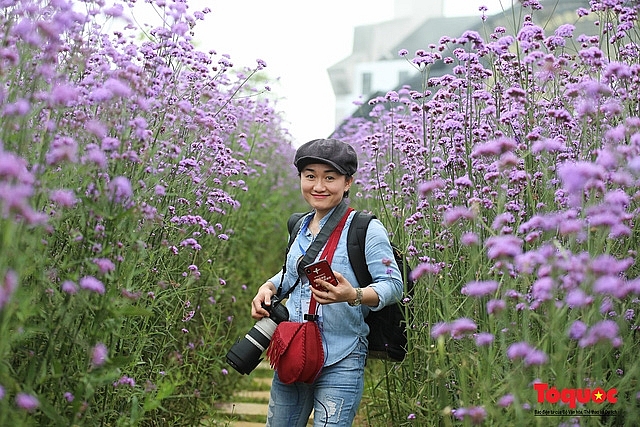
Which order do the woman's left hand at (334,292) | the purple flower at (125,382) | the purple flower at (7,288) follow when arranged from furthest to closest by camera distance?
the woman's left hand at (334,292) < the purple flower at (125,382) < the purple flower at (7,288)

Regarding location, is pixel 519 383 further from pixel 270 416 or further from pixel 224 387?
pixel 224 387

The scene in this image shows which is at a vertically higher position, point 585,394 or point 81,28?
point 81,28

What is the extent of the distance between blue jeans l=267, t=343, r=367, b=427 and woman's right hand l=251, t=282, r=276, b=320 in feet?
0.85

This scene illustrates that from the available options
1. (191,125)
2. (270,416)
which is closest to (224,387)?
(270,416)

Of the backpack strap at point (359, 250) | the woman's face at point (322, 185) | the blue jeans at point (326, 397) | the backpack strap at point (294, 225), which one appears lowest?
the blue jeans at point (326, 397)

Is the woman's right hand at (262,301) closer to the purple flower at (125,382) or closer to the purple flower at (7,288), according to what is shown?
the purple flower at (125,382)

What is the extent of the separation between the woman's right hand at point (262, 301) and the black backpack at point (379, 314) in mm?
372

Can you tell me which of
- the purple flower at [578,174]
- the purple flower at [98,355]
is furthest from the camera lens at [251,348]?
the purple flower at [578,174]

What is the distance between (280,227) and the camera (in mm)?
7586

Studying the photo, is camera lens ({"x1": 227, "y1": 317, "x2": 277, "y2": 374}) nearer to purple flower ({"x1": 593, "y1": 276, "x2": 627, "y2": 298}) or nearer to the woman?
the woman

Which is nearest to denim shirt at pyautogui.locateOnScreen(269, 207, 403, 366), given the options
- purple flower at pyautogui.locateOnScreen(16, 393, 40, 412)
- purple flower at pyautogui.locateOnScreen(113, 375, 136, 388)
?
purple flower at pyautogui.locateOnScreen(113, 375, 136, 388)

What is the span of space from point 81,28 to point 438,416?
187cm

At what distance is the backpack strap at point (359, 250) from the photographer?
2.83 meters

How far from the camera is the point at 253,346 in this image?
2.86m
